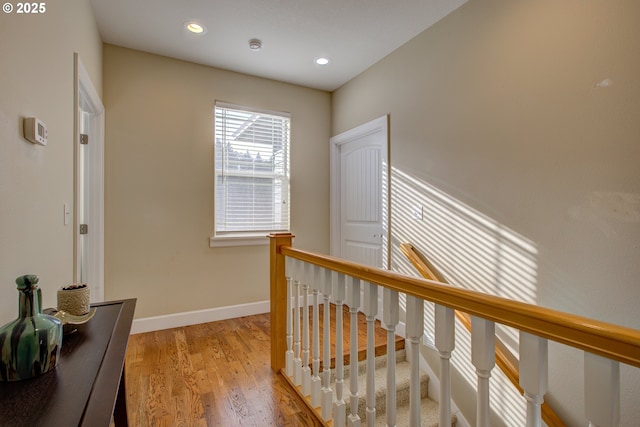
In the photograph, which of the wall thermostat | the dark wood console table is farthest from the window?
the dark wood console table

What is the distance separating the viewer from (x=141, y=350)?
254 centimetres

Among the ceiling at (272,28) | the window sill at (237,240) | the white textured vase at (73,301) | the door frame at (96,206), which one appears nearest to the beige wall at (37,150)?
the white textured vase at (73,301)

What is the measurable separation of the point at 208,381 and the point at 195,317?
43.8 inches

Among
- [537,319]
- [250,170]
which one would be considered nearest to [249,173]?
[250,170]

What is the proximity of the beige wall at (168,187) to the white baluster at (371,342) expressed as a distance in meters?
2.28

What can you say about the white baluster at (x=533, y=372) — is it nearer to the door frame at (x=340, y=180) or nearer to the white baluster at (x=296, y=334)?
the white baluster at (x=296, y=334)

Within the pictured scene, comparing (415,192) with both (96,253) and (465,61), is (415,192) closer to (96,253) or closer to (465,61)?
(465,61)

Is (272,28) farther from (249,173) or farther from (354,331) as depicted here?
(354,331)

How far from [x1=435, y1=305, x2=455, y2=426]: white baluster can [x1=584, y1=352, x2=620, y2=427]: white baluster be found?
0.32 metres

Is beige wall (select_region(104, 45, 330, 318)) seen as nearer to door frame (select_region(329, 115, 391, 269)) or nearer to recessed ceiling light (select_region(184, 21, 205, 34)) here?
recessed ceiling light (select_region(184, 21, 205, 34))

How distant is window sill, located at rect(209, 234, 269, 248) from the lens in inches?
126

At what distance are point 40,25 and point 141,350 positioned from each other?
7.57 ft

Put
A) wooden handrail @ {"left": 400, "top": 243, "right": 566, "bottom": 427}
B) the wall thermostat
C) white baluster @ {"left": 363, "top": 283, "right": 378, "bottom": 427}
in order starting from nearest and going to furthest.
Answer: the wall thermostat → white baluster @ {"left": 363, "top": 283, "right": 378, "bottom": 427} → wooden handrail @ {"left": 400, "top": 243, "right": 566, "bottom": 427}

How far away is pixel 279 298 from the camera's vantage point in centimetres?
217
